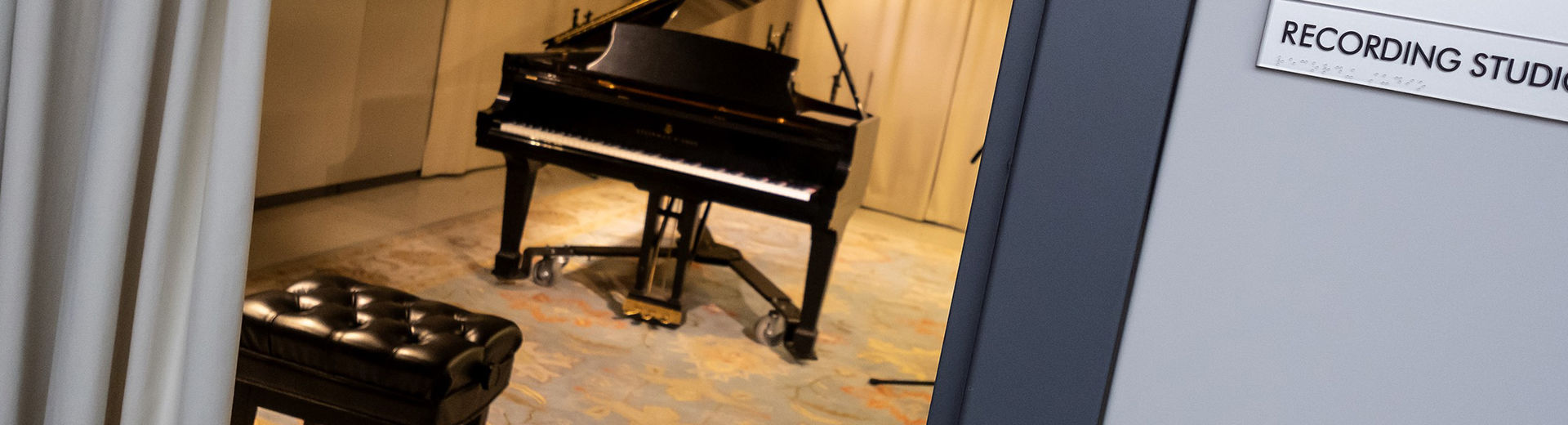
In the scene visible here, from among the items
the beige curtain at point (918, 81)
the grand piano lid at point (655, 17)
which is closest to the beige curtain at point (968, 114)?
the beige curtain at point (918, 81)

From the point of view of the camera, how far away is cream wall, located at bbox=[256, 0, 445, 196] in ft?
13.5

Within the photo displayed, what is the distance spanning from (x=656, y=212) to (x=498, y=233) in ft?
3.83

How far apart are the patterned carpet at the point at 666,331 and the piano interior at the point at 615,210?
0.01m

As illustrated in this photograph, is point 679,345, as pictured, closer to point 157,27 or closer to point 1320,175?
point 157,27

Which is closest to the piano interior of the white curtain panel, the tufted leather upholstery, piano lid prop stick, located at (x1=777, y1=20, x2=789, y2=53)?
the tufted leather upholstery

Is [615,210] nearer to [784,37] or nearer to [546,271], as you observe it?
[546,271]

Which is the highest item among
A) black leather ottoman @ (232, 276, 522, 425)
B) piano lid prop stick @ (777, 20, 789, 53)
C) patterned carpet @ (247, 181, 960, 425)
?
piano lid prop stick @ (777, 20, 789, 53)

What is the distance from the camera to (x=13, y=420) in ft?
3.96

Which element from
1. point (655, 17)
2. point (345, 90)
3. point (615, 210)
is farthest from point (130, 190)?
point (615, 210)

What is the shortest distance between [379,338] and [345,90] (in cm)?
310

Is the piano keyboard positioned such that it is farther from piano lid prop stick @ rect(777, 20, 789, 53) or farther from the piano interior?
piano lid prop stick @ rect(777, 20, 789, 53)

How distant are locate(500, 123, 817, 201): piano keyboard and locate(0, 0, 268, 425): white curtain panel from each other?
2.35 meters

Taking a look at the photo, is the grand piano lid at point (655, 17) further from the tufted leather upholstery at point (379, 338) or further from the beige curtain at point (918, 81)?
the beige curtain at point (918, 81)

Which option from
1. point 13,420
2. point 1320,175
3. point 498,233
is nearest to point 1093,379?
point 1320,175
